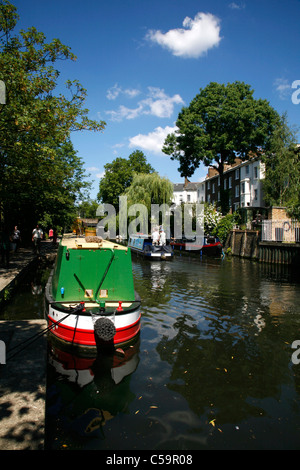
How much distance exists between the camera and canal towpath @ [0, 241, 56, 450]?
351 centimetres

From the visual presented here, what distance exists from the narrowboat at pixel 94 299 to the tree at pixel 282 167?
91.9ft

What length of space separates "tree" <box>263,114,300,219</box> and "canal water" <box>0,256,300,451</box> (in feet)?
84.2

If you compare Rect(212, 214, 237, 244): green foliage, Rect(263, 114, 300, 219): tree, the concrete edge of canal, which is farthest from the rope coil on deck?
Rect(212, 214, 237, 244): green foliage

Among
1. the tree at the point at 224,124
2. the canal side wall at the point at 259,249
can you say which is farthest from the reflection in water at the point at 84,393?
the tree at the point at 224,124

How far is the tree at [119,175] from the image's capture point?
59.7 m

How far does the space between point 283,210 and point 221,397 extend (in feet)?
77.4

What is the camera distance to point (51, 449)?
4.17 m

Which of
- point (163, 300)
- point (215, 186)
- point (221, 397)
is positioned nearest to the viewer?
point (221, 397)

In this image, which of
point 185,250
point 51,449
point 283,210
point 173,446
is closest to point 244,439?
point 173,446

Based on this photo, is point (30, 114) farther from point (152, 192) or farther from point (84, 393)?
point (152, 192)

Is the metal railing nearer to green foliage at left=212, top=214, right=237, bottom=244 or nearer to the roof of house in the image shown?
green foliage at left=212, top=214, right=237, bottom=244

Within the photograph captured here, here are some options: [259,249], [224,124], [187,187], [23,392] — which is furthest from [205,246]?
[187,187]

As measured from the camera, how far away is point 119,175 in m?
60.6

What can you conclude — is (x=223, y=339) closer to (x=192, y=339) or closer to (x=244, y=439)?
(x=192, y=339)
